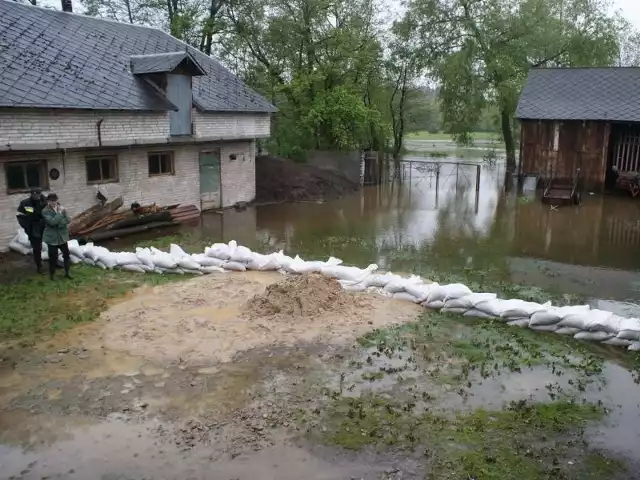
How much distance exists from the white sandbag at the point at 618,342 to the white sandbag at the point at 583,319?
0.27 m

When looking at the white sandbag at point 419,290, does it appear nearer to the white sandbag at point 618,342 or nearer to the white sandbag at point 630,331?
the white sandbag at point 618,342

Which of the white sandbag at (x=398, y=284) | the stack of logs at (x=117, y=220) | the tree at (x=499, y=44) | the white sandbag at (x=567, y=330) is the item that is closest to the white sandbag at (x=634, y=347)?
the white sandbag at (x=567, y=330)

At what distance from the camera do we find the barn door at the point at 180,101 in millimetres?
16062

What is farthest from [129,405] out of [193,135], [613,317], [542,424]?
[193,135]

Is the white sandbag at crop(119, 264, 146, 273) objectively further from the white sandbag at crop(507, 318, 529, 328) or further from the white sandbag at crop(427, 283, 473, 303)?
the white sandbag at crop(507, 318, 529, 328)

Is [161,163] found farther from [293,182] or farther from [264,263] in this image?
[264,263]

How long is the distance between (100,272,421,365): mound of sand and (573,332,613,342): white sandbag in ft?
7.38

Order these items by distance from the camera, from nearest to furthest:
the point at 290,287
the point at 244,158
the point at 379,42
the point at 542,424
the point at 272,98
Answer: the point at 542,424 < the point at 290,287 < the point at 244,158 < the point at 272,98 < the point at 379,42

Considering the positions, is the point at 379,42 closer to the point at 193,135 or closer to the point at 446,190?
the point at 446,190

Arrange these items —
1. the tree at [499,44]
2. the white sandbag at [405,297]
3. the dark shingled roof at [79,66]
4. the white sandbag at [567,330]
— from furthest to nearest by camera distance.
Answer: the tree at [499,44] → the dark shingled roof at [79,66] → the white sandbag at [405,297] → the white sandbag at [567,330]

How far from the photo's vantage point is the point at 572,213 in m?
17.7

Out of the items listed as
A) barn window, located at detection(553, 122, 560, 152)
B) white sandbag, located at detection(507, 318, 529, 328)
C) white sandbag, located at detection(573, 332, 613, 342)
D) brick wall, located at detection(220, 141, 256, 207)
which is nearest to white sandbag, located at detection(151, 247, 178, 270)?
→ white sandbag, located at detection(507, 318, 529, 328)

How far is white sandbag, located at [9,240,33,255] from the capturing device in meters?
12.2

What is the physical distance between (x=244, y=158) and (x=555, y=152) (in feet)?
36.2
